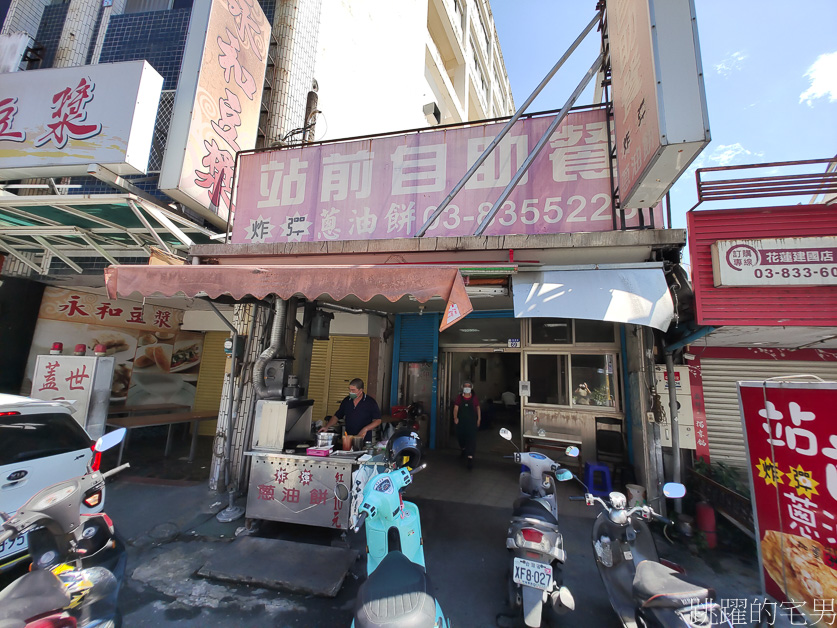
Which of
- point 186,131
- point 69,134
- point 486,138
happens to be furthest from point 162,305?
point 486,138

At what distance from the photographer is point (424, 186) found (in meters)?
5.66

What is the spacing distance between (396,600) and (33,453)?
4101mm

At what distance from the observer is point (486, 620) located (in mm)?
3127

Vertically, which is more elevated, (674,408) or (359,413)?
(674,408)

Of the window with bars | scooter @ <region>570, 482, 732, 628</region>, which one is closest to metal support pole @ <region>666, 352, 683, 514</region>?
scooter @ <region>570, 482, 732, 628</region>

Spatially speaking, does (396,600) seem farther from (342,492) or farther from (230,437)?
(230,437)

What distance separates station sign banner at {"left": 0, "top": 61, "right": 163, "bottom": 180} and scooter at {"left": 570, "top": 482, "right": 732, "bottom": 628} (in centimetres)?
771

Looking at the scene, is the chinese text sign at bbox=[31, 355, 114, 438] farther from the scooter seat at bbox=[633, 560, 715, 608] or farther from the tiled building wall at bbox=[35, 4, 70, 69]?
the scooter seat at bbox=[633, 560, 715, 608]

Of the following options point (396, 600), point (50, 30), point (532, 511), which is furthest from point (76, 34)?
Answer: point (532, 511)

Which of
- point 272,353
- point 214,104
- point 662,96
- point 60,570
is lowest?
point 60,570

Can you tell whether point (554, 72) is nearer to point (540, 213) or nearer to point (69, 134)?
point (540, 213)

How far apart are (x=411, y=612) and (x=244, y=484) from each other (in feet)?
16.5

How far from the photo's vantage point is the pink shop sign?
16.5ft

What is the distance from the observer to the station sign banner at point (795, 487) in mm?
2295
